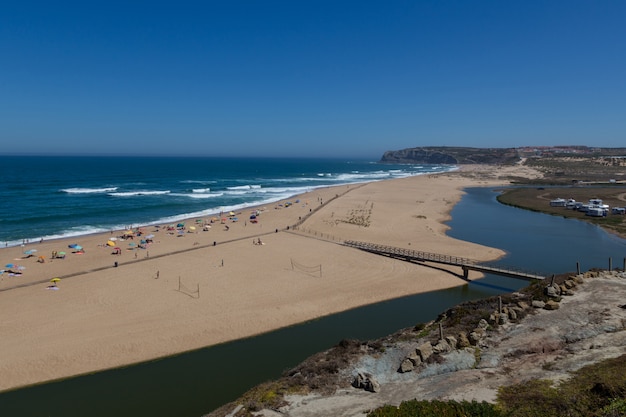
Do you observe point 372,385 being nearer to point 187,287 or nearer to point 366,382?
point 366,382

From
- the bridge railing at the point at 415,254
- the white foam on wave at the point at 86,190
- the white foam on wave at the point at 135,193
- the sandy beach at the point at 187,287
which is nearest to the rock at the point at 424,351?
the sandy beach at the point at 187,287

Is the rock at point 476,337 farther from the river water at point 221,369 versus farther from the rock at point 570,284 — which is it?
the rock at point 570,284

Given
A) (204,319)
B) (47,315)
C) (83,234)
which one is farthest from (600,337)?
(83,234)

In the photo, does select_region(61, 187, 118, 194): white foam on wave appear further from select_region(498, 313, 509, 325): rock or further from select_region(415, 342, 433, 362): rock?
select_region(498, 313, 509, 325): rock

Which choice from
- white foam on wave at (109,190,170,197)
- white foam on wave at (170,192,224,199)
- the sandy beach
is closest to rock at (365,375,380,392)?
the sandy beach

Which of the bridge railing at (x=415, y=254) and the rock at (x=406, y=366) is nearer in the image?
the rock at (x=406, y=366)
